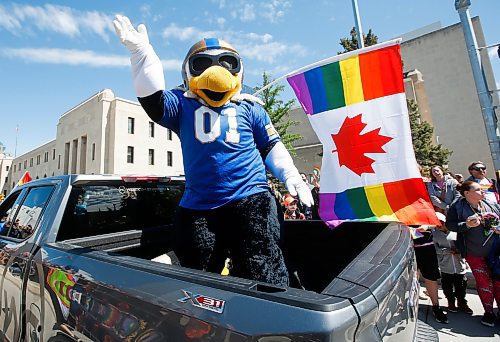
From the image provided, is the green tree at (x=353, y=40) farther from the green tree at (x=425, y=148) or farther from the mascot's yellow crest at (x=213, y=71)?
the mascot's yellow crest at (x=213, y=71)

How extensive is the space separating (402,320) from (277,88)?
53.1ft

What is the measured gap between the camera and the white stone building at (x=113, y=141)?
29.6m

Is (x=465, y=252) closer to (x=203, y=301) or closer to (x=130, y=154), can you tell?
(x=203, y=301)

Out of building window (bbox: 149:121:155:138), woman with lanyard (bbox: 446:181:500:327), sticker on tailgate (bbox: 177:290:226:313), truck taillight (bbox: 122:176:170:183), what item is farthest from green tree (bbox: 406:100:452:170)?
building window (bbox: 149:121:155:138)

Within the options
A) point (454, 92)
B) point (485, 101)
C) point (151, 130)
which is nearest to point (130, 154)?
point (151, 130)

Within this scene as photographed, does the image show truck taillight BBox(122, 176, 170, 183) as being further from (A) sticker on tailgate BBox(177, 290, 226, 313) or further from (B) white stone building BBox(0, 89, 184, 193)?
(B) white stone building BBox(0, 89, 184, 193)

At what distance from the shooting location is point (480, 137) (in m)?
22.0

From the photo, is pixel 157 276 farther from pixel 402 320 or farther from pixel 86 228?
pixel 86 228

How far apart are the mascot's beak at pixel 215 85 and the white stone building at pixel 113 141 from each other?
2720cm

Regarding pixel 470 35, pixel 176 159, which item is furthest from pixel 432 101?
pixel 176 159

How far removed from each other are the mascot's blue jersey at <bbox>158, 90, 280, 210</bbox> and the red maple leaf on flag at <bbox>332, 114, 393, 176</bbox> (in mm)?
865

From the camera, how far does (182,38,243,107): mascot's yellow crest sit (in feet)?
6.18

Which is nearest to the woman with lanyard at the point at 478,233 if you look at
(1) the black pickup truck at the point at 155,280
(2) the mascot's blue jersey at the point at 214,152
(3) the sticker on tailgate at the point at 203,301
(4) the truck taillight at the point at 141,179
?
(1) the black pickup truck at the point at 155,280

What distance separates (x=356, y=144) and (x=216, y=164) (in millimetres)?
1251
